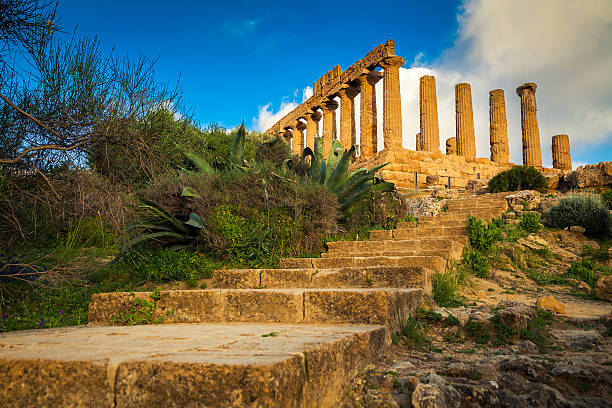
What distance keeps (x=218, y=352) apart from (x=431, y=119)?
21390 millimetres

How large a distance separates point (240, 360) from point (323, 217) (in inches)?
195

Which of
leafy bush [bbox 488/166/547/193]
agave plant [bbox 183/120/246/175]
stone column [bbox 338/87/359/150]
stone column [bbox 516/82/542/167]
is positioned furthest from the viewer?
stone column [bbox 338/87/359/150]

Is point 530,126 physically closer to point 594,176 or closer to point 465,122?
point 465,122

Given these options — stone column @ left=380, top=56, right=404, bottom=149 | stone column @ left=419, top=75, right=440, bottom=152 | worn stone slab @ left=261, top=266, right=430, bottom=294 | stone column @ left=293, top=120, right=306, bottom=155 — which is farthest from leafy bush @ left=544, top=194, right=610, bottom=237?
stone column @ left=293, top=120, right=306, bottom=155

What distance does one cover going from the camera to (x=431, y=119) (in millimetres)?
21047

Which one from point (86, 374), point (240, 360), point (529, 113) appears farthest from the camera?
point (529, 113)

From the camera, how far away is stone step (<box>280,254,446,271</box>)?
454 centimetres

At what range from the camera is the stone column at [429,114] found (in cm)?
2091

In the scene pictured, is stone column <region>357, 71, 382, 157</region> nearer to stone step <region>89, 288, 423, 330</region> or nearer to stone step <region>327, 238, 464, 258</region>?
stone step <region>327, 238, 464, 258</region>

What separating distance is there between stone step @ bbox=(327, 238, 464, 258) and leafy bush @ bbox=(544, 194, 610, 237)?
309cm

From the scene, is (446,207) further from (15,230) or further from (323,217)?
(15,230)

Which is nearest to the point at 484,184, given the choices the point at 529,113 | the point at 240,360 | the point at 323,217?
the point at 529,113

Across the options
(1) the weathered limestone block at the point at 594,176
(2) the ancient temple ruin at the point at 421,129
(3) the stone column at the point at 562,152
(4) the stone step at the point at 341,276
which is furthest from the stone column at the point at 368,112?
(4) the stone step at the point at 341,276

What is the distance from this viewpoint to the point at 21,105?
4441 millimetres
